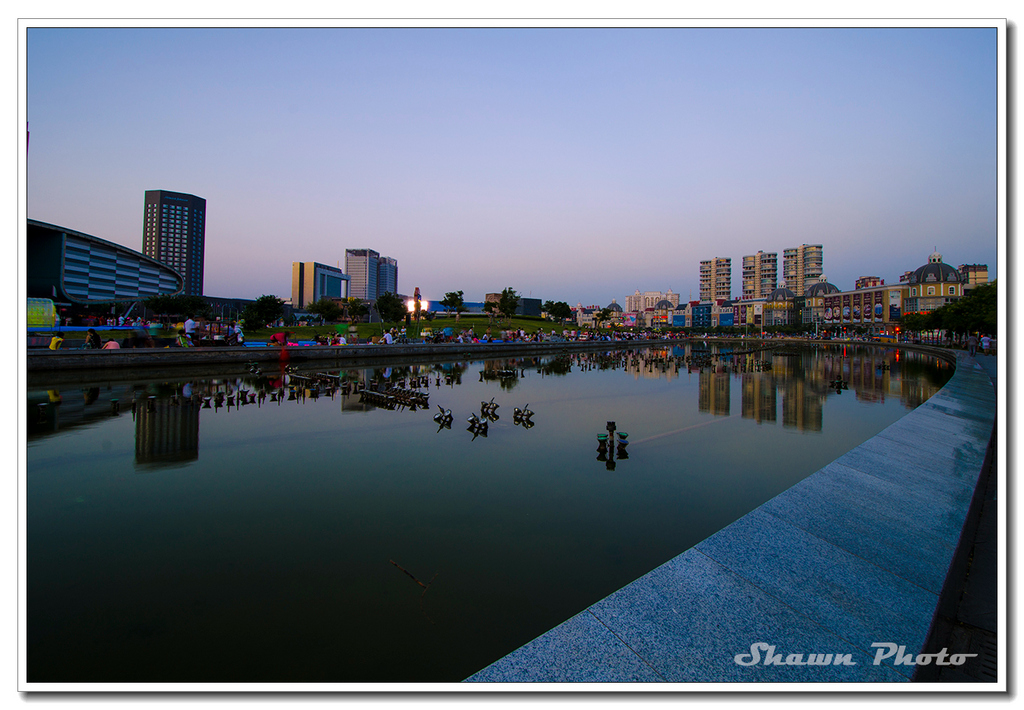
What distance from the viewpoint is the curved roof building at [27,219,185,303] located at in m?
71.6

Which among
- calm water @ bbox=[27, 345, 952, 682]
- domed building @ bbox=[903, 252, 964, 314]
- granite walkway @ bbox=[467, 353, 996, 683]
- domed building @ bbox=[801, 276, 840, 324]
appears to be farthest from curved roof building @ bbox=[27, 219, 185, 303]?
domed building @ bbox=[801, 276, 840, 324]

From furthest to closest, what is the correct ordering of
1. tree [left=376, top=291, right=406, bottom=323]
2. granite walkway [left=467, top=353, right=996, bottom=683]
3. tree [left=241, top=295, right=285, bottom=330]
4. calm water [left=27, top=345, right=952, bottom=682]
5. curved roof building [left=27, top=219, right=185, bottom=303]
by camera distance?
tree [left=376, top=291, right=406, bottom=323]
curved roof building [left=27, top=219, right=185, bottom=303]
tree [left=241, top=295, right=285, bottom=330]
calm water [left=27, top=345, right=952, bottom=682]
granite walkway [left=467, top=353, right=996, bottom=683]

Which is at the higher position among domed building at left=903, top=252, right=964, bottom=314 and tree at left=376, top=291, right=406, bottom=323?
domed building at left=903, top=252, right=964, bottom=314

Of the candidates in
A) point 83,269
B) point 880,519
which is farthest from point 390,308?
point 880,519

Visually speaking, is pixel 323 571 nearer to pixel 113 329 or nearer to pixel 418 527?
pixel 418 527

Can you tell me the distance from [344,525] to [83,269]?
104495 mm

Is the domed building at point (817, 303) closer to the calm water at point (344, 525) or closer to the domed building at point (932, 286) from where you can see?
the domed building at point (932, 286)

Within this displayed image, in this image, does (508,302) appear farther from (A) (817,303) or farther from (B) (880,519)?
(A) (817,303)

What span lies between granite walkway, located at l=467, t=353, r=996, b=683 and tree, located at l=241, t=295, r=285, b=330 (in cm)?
5908

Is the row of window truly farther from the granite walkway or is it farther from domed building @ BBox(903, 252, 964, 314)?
the granite walkway

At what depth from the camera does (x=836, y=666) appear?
3084 millimetres

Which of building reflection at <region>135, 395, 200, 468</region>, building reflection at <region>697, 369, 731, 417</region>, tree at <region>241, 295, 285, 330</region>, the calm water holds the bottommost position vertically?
the calm water

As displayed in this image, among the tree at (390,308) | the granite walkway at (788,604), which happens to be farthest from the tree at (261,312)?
the granite walkway at (788,604)

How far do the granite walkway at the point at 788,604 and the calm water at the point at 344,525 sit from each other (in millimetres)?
1213
